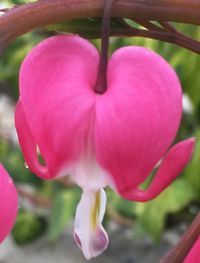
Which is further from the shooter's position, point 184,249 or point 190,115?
point 190,115

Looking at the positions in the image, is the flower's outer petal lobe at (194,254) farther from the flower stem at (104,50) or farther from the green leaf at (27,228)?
the green leaf at (27,228)

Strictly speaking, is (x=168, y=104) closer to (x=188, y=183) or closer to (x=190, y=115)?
(x=188, y=183)

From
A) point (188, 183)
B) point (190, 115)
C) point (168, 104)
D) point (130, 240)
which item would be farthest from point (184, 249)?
point (130, 240)

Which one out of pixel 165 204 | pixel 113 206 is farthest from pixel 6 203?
pixel 113 206

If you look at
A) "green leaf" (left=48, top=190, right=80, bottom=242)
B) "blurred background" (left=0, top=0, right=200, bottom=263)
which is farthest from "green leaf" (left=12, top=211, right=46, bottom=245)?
"green leaf" (left=48, top=190, right=80, bottom=242)

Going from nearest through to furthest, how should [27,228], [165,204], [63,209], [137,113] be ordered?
1. [137,113]
2. [165,204]
3. [63,209]
4. [27,228]

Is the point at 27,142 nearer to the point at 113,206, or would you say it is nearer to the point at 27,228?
the point at 113,206
